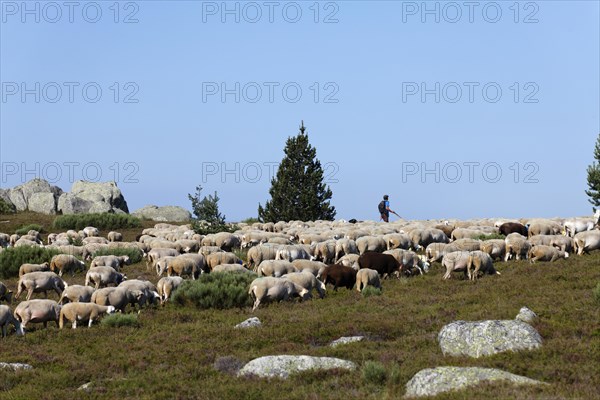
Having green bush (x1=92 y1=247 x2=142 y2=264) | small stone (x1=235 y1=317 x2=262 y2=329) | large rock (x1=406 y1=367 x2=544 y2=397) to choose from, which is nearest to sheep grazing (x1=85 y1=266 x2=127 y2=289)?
small stone (x1=235 y1=317 x2=262 y2=329)

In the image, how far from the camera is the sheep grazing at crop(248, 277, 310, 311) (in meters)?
23.9

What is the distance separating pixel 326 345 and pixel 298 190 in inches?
1933

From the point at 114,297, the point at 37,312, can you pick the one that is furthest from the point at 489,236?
the point at 37,312

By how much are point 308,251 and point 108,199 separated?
2091 inches

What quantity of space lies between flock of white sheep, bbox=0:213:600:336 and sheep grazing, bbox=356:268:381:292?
3 cm

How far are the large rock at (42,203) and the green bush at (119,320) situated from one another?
60521 mm

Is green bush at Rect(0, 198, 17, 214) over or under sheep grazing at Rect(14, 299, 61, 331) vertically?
over

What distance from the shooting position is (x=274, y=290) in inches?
945

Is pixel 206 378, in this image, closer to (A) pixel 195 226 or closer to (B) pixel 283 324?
(B) pixel 283 324

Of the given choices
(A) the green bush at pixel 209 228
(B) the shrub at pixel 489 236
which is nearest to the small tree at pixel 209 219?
(A) the green bush at pixel 209 228

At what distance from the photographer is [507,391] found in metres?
12.4

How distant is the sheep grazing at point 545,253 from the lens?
29594 mm

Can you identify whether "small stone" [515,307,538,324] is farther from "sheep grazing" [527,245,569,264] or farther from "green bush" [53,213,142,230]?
"green bush" [53,213,142,230]

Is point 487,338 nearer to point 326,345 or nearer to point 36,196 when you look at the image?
point 326,345
